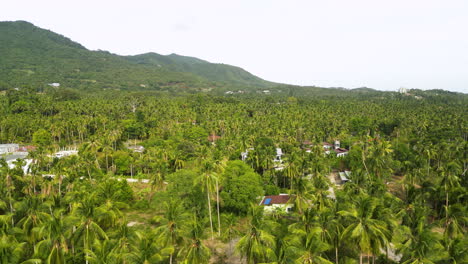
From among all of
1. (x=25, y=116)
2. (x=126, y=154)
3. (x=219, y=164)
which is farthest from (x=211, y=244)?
(x=25, y=116)

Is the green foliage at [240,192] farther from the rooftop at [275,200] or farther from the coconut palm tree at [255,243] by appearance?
the coconut palm tree at [255,243]

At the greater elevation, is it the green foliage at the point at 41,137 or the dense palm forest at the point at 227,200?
the dense palm forest at the point at 227,200

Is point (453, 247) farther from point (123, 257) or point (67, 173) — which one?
point (67, 173)

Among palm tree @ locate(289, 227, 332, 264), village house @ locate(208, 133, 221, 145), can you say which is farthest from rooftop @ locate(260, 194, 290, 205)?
village house @ locate(208, 133, 221, 145)

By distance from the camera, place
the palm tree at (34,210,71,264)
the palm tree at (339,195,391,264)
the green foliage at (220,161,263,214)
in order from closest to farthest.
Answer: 1. the palm tree at (339,195,391,264)
2. the palm tree at (34,210,71,264)
3. the green foliage at (220,161,263,214)

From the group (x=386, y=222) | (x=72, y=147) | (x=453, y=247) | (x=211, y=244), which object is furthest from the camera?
(x=72, y=147)

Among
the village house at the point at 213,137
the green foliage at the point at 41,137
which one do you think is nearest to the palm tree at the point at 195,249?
the village house at the point at 213,137

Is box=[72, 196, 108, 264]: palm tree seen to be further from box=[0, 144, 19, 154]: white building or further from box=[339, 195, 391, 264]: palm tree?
box=[0, 144, 19, 154]: white building

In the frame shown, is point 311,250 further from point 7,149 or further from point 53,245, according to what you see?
point 7,149
